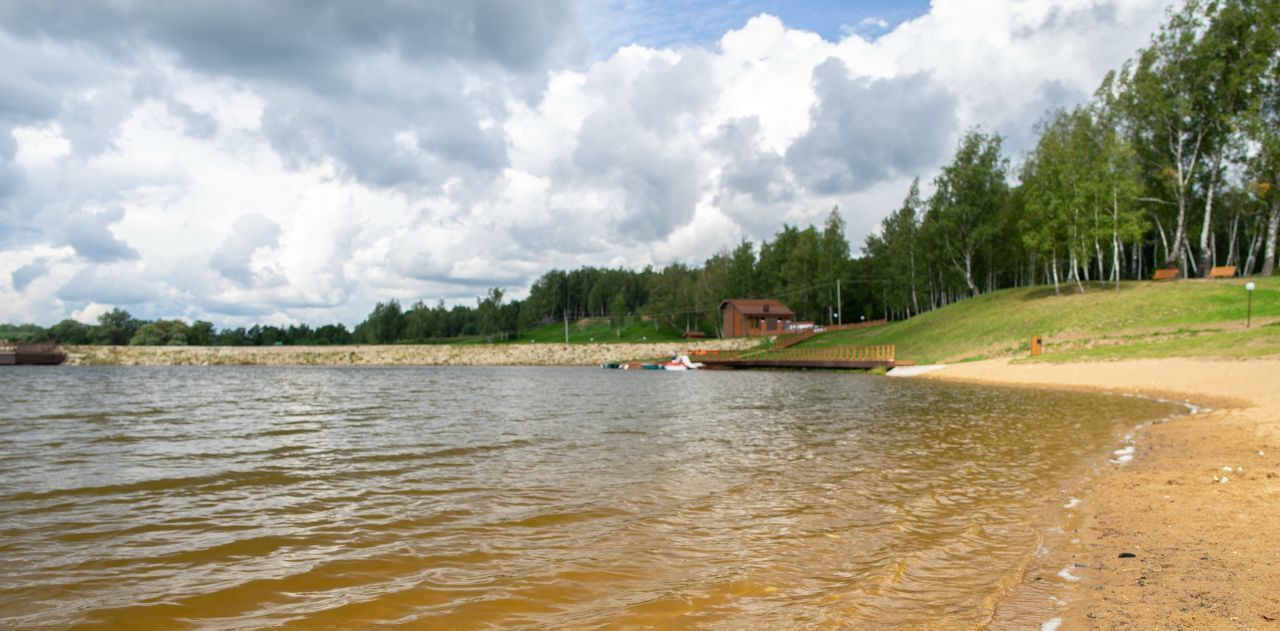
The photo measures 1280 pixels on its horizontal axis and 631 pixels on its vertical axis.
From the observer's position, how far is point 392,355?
11225cm

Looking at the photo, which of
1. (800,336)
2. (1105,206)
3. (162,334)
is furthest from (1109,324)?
(162,334)

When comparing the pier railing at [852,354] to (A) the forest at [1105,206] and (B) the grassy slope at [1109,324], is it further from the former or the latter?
(A) the forest at [1105,206]

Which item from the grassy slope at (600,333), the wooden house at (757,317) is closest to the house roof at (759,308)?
the wooden house at (757,317)

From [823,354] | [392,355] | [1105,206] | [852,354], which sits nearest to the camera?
[1105,206]

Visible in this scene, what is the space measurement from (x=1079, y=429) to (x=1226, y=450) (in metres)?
5.06

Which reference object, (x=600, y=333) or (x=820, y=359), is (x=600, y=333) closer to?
(x=600, y=333)

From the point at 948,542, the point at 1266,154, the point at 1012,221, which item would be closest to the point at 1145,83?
the point at 1266,154

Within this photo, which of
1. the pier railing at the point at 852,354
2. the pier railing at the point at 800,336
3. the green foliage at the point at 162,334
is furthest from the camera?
the green foliage at the point at 162,334

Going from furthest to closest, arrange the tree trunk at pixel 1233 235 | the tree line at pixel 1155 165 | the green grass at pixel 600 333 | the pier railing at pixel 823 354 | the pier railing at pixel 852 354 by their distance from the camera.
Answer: the green grass at pixel 600 333 < the tree trunk at pixel 1233 235 < the pier railing at pixel 823 354 < the pier railing at pixel 852 354 < the tree line at pixel 1155 165

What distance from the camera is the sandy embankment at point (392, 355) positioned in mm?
101700

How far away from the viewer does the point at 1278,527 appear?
7.14 metres

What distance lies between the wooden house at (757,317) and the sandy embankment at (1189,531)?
86.0 meters

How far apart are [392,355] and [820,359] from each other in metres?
75.4

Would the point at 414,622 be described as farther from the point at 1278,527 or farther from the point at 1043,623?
the point at 1278,527
